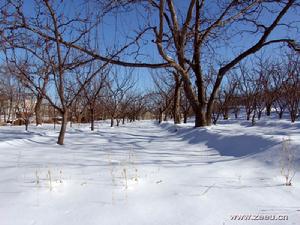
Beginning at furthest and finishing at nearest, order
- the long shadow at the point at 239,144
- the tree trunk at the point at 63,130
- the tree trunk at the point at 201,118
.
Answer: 1. the tree trunk at the point at 201,118
2. the tree trunk at the point at 63,130
3. the long shadow at the point at 239,144

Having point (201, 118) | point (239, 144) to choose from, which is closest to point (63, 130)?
point (239, 144)

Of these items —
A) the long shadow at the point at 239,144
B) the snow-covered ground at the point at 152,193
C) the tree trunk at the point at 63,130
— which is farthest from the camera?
the tree trunk at the point at 63,130

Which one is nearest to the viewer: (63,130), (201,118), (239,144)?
(239,144)

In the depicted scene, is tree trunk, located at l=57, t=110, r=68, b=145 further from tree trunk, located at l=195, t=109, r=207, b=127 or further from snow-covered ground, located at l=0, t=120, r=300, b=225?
tree trunk, located at l=195, t=109, r=207, b=127

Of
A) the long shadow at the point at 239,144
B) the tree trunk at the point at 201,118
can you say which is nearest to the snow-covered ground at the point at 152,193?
the long shadow at the point at 239,144

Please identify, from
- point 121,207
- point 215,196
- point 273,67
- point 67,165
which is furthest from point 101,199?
point 273,67

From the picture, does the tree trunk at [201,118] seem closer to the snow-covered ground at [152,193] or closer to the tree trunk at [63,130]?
the tree trunk at [63,130]

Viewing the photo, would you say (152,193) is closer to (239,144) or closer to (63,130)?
(239,144)

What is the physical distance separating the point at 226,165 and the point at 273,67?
1906 centimetres

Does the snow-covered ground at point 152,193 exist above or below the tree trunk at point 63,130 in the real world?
below

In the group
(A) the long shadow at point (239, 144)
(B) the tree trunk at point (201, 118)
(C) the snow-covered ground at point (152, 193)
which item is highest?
(B) the tree trunk at point (201, 118)

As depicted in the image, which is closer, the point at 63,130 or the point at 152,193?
the point at 152,193

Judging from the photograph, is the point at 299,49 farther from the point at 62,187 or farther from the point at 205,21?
the point at 62,187

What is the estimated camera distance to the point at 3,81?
26.6 meters
